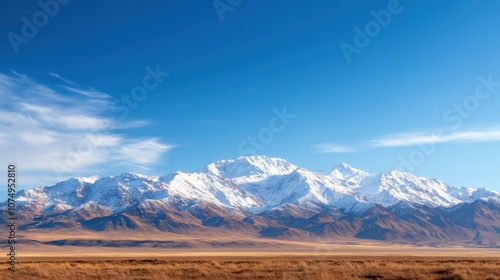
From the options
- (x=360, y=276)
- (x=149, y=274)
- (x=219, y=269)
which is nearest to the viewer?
(x=360, y=276)

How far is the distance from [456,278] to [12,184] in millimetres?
28908

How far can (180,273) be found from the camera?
1387 inches

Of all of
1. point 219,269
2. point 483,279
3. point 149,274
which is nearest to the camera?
point 483,279

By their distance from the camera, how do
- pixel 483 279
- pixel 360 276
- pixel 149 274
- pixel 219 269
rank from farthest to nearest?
pixel 219 269, pixel 149 274, pixel 360 276, pixel 483 279

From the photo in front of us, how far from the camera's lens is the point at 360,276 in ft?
107

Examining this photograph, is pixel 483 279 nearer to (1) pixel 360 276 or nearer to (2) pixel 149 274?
(1) pixel 360 276

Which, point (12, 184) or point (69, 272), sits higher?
point (12, 184)

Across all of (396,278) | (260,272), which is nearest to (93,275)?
(260,272)

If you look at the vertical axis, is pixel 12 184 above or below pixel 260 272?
above

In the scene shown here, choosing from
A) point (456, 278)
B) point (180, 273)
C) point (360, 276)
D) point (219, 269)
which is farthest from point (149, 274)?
point (456, 278)

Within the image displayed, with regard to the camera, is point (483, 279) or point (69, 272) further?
point (69, 272)

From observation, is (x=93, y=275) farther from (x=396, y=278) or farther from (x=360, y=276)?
(x=396, y=278)

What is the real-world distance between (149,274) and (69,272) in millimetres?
5838

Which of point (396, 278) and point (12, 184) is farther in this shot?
point (12, 184)
